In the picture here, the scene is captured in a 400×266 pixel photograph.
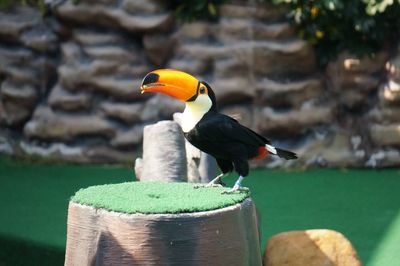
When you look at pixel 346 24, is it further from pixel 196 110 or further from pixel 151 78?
pixel 151 78

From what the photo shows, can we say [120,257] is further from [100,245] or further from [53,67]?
[53,67]

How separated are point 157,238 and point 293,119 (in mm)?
4498

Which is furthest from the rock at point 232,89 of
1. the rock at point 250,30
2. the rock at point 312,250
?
the rock at point 312,250

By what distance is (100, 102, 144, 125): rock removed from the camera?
7.55 m

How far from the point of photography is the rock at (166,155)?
A: 4.28 metres

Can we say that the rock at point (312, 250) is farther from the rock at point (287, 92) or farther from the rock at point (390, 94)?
the rock at point (287, 92)

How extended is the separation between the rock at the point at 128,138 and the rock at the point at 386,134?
88.6 inches

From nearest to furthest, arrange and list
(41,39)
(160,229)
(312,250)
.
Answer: (160,229) < (312,250) < (41,39)

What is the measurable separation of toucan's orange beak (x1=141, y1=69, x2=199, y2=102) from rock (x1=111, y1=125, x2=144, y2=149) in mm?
4188

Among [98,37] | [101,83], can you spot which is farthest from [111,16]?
[101,83]

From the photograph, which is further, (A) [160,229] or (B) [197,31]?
(B) [197,31]

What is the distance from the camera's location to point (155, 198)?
3.34 m

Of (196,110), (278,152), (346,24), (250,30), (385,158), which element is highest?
(196,110)

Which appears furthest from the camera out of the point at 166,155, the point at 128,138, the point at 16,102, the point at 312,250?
the point at 16,102
